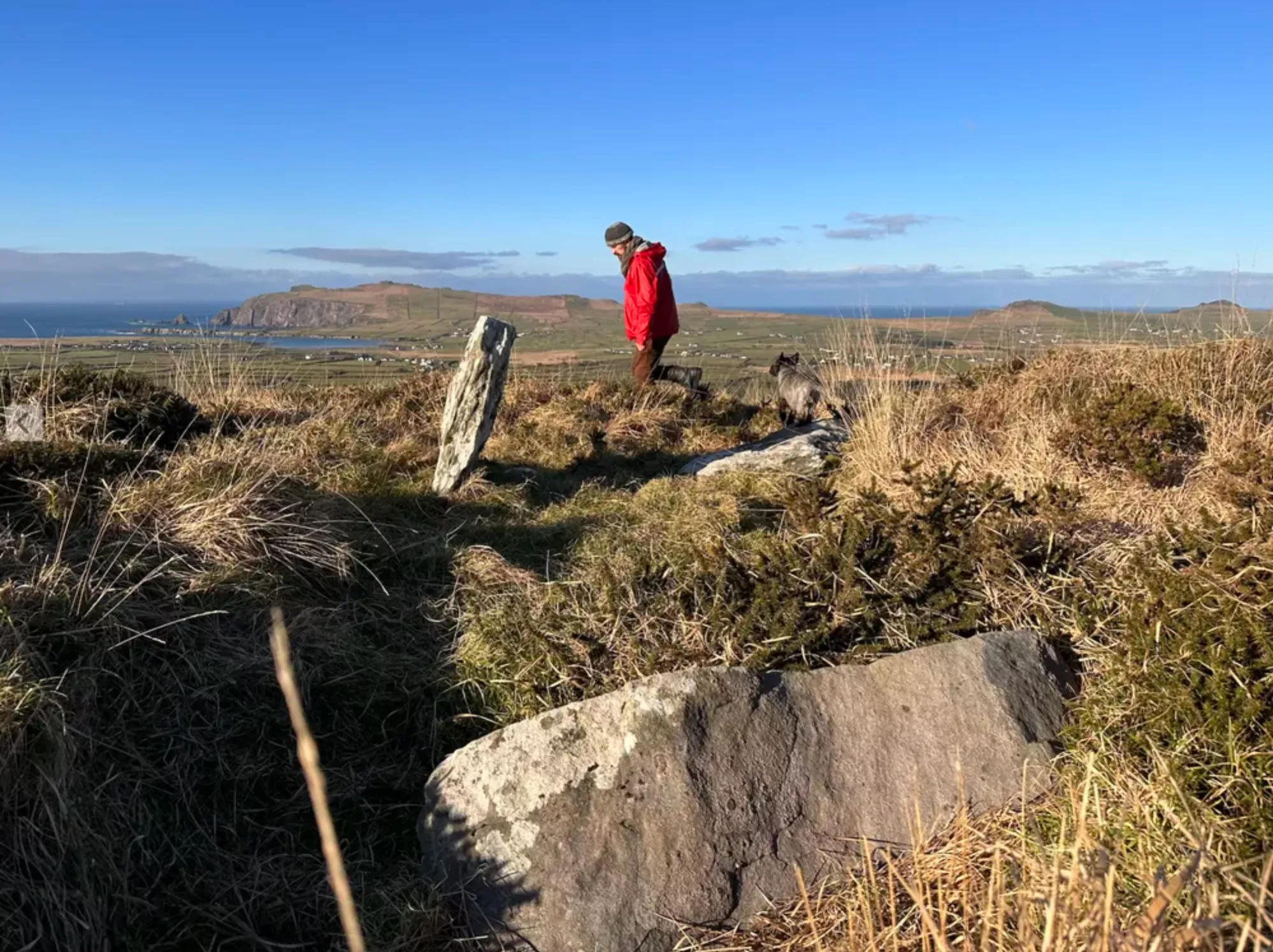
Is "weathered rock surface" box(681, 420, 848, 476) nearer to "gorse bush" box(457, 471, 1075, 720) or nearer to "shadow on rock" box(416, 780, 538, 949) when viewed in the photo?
"gorse bush" box(457, 471, 1075, 720)

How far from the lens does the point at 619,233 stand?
30.8ft

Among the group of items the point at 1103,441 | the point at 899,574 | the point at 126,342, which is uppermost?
the point at 126,342

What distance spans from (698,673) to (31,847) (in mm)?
2388

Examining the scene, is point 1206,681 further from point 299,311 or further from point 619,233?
point 299,311

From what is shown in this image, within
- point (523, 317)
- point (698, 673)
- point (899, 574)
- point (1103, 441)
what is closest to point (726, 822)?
point (698, 673)

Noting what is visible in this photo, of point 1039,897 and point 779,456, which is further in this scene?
point 779,456

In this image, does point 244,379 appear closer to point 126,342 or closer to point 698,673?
point 126,342

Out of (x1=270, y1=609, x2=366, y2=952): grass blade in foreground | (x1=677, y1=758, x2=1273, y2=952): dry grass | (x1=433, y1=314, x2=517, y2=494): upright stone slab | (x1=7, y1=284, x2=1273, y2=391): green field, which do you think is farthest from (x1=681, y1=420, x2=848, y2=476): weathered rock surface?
(x1=270, y1=609, x2=366, y2=952): grass blade in foreground

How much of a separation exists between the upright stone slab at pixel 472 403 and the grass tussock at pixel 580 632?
182 millimetres

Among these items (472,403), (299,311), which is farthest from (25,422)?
(299,311)

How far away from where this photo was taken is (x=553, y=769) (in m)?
3.37

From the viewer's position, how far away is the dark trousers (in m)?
9.77

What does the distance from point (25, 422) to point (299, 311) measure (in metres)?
45.7

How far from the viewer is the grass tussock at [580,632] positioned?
273 centimetres
